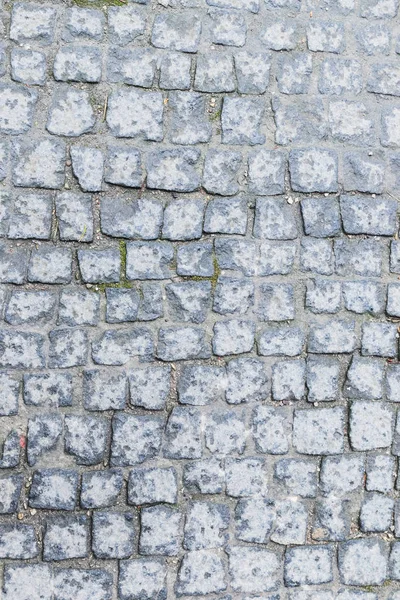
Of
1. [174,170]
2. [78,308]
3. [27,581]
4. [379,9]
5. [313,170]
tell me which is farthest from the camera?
[379,9]

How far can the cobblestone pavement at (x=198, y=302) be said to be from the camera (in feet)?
12.2

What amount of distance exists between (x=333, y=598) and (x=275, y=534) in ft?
1.38

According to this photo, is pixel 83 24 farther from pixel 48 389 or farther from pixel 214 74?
pixel 48 389

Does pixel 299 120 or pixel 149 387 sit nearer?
pixel 149 387

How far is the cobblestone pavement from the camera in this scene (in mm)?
3713

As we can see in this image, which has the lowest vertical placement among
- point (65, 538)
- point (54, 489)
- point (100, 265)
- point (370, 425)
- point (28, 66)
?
point (65, 538)

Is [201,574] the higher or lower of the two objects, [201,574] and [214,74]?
the lower

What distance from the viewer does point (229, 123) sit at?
3904 millimetres

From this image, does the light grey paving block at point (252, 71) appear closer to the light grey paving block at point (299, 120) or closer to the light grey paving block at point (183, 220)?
the light grey paving block at point (299, 120)

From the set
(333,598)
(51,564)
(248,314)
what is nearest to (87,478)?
(51,564)

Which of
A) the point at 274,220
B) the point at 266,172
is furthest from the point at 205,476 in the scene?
the point at 266,172

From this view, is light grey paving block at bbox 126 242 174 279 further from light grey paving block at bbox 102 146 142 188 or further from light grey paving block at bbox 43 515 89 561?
light grey paving block at bbox 43 515 89 561

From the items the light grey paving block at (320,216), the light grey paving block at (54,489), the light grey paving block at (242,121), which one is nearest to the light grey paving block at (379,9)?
the light grey paving block at (242,121)

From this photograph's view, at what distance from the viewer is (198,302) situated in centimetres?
383
